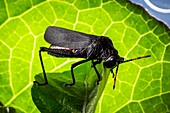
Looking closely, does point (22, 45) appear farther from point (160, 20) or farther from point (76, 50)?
point (160, 20)

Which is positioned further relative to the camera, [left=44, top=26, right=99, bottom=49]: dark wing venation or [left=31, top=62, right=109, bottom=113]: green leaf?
[left=44, top=26, right=99, bottom=49]: dark wing venation

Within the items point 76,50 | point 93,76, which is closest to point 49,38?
point 76,50

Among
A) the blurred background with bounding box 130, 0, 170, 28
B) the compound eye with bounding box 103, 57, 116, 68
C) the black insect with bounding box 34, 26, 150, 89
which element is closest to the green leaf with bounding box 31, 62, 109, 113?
the compound eye with bounding box 103, 57, 116, 68

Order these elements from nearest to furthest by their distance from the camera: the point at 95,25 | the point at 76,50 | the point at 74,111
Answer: the point at 74,111
the point at 76,50
the point at 95,25

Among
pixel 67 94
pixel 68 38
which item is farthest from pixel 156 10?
pixel 67 94

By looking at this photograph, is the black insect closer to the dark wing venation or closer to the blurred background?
the dark wing venation

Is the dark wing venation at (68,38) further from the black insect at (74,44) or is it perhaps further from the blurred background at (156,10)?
the blurred background at (156,10)
